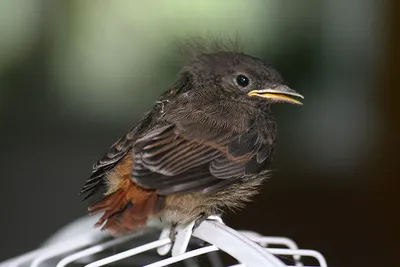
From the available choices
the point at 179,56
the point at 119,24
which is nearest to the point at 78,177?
the point at 119,24

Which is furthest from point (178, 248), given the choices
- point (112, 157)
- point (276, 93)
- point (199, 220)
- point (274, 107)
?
point (274, 107)

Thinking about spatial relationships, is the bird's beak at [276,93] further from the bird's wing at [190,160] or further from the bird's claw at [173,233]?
the bird's claw at [173,233]

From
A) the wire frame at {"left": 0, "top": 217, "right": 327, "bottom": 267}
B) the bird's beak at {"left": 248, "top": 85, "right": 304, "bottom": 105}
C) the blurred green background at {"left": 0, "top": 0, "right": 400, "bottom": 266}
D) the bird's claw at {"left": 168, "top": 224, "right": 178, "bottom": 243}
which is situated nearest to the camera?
the wire frame at {"left": 0, "top": 217, "right": 327, "bottom": 267}

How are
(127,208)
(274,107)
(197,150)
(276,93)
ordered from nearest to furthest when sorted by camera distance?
(127,208) < (197,150) < (276,93) < (274,107)

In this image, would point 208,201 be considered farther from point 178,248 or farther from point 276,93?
point 276,93

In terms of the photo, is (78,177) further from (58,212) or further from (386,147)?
(386,147)

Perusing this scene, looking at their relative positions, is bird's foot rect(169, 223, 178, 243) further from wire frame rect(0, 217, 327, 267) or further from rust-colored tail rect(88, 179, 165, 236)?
rust-colored tail rect(88, 179, 165, 236)


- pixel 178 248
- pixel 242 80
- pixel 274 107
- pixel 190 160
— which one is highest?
pixel 274 107

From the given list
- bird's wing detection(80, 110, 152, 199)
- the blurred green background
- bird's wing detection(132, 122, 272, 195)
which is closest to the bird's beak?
bird's wing detection(132, 122, 272, 195)
